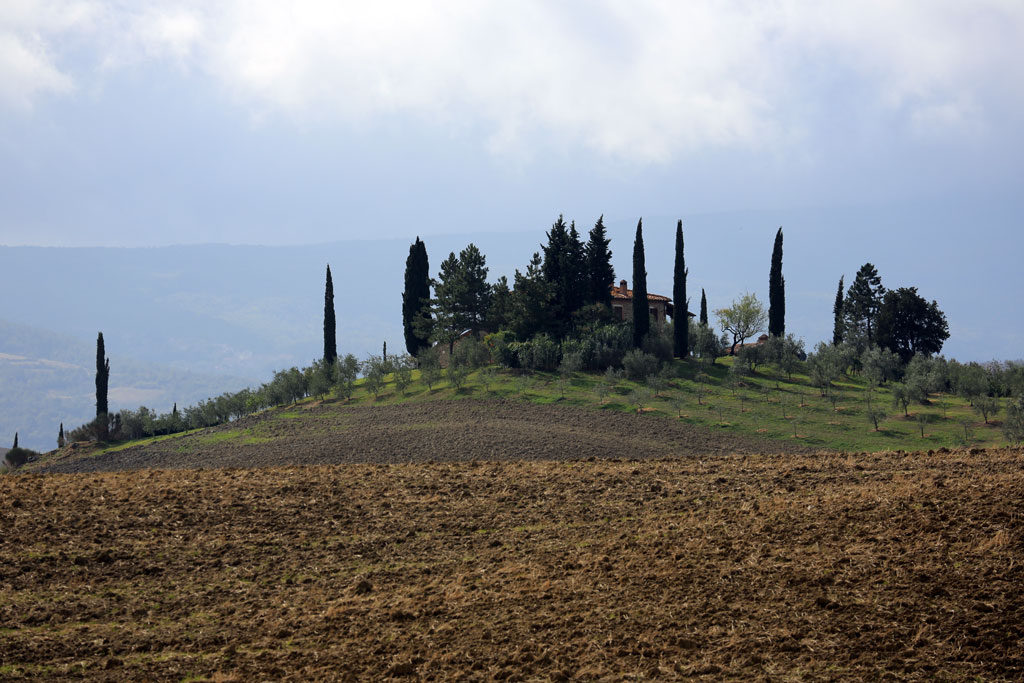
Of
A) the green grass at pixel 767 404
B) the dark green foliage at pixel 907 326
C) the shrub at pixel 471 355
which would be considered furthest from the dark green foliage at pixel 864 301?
the shrub at pixel 471 355

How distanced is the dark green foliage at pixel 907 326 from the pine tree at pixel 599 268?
18832 millimetres

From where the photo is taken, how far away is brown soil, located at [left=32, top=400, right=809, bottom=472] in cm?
3281

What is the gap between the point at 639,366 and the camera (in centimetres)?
5012

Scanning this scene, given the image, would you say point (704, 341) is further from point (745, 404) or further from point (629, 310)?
point (745, 404)

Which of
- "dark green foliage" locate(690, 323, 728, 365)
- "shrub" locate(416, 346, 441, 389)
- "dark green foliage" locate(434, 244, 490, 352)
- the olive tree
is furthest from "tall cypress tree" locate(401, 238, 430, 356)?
the olive tree

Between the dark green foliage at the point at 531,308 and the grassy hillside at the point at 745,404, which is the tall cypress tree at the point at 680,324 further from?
the dark green foliage at the point at 531,308

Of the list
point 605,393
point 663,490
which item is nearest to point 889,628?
point 663,490

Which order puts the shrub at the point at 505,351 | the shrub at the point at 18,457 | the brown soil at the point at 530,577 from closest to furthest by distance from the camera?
the brown soil at the point at 530,577
the shrub at the point at 18,457
the shrub at the point at 505,351

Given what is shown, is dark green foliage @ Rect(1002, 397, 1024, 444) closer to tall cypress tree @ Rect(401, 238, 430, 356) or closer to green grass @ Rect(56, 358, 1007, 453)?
green grass @ Rect(56, 358, 1007, 453)

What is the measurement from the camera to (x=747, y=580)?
1302 centimetres

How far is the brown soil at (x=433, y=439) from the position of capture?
32812 millimetres

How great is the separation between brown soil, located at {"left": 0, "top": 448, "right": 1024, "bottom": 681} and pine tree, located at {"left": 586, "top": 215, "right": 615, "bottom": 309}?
38.5 metres

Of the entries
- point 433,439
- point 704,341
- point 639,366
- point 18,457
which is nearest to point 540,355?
point 639,366

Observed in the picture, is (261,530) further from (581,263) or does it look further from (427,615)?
(581,263)
